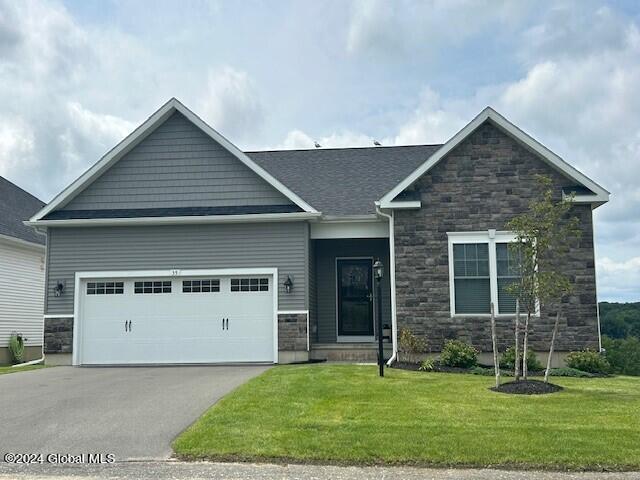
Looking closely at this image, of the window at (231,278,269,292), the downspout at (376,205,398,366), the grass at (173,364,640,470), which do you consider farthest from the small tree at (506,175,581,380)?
the window at (231,278,269,292)

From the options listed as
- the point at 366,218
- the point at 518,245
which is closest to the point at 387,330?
the point at 366,218

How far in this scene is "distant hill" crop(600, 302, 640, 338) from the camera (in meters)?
36.4

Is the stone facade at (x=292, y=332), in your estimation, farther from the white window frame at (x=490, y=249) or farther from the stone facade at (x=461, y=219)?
the white window frame at (x=490, y=249)

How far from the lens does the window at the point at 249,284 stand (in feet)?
51.4

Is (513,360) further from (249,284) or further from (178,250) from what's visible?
(178,250)

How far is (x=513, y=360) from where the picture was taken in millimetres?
13492

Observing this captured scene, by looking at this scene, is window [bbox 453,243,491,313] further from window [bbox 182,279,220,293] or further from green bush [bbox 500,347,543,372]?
window [bbox 182,279,220,293]

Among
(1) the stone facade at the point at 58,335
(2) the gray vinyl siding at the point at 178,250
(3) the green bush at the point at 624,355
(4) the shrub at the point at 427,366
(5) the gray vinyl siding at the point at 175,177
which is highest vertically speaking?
(5) the gray vinyl siding at the point at 175,177

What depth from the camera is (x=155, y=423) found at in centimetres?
811

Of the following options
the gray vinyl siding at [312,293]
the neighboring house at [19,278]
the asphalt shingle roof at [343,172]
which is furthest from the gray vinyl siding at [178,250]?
the neighboring house at [19,278]

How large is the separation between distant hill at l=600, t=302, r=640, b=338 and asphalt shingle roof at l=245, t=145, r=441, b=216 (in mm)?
22330

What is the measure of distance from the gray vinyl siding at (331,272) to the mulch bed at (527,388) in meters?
6.72

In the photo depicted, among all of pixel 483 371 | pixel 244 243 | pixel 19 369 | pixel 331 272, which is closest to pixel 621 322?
pixel 331 272

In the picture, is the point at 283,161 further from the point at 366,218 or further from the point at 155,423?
the point at 155,423
